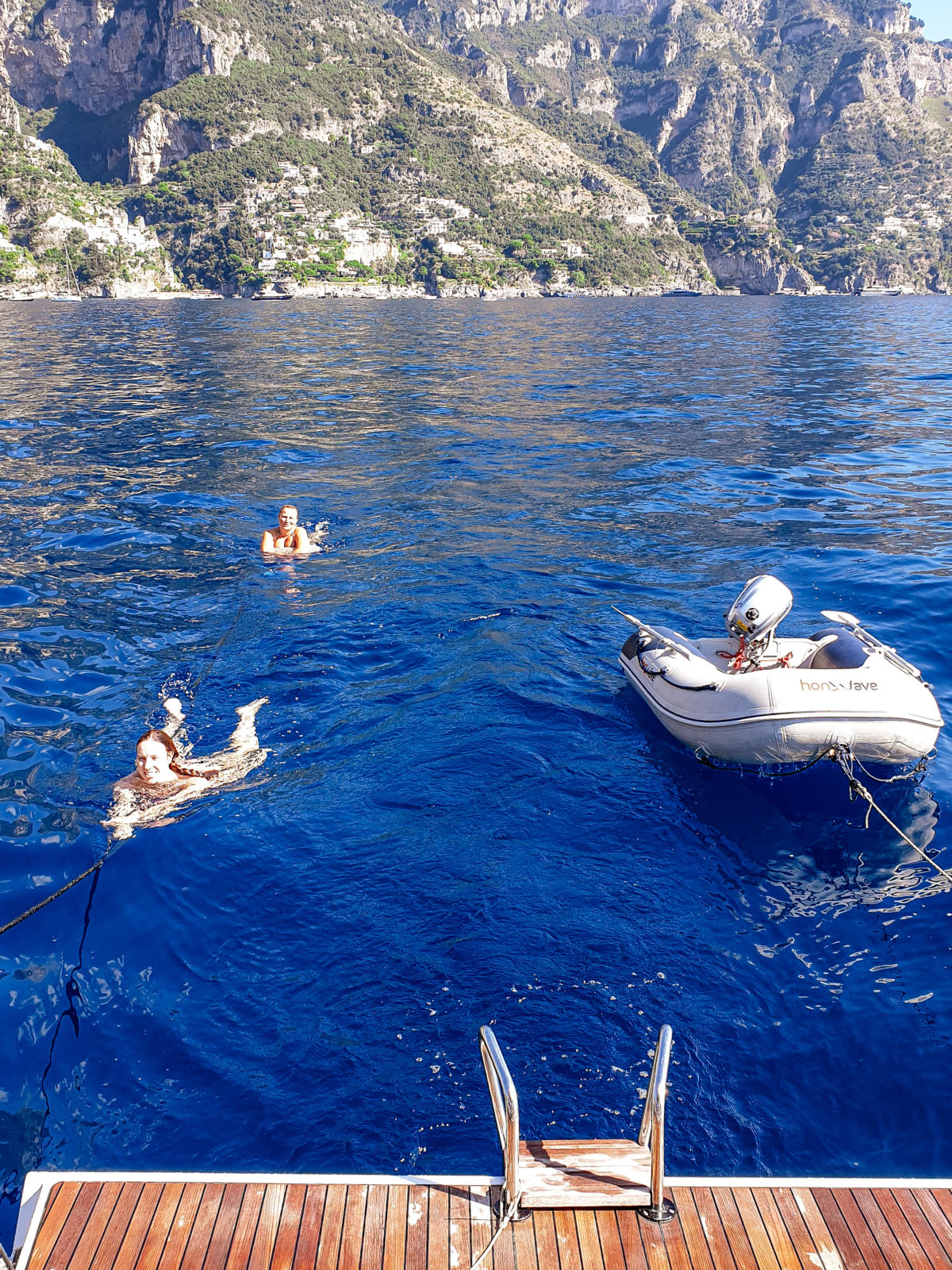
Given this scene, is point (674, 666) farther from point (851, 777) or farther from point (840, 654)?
point (851, 777)

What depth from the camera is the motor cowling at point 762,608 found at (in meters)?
8.31

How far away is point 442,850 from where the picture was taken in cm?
699

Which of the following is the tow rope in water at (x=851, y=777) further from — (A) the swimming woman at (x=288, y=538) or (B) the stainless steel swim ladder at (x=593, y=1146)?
(A) the swimming woman at (x=288, y=538)

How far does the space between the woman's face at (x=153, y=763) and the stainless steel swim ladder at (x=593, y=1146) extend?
15.8 feet

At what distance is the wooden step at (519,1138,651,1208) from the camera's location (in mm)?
3750

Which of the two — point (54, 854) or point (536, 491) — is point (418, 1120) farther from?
point (536, 491)

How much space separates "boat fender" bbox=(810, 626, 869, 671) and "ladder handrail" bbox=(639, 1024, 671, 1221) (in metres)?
5.56

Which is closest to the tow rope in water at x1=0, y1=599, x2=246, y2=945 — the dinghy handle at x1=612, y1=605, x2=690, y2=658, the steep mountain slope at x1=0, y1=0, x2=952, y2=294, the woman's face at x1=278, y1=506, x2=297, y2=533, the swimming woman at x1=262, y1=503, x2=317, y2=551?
the swimming woman at x1=262, y1=503, x2=317, y2=551

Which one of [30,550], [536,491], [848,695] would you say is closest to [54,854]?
[848,695]

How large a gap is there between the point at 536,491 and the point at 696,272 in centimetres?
18058

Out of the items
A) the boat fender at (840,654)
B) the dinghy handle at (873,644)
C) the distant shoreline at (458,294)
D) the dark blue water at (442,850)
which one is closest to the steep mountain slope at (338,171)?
the distant shoreline at (458,294)

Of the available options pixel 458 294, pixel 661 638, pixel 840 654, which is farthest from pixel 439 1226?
pixel 458 294

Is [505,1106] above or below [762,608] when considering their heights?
below

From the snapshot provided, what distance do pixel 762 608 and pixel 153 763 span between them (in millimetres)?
6280
